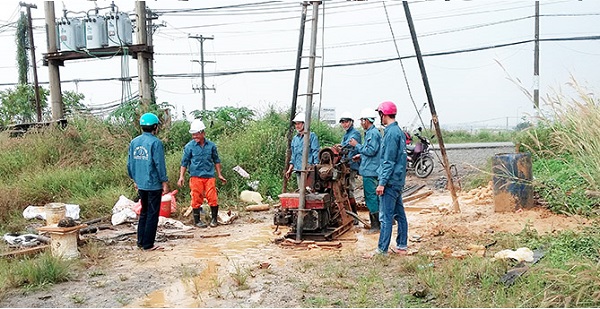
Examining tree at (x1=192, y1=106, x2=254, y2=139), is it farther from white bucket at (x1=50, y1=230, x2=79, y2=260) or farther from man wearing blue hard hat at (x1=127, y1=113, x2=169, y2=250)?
white bucket at (x1=50, y1=230, x2=79, y2=260)

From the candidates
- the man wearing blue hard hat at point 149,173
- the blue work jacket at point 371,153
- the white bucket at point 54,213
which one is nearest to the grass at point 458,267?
the man wearing blue hard hat at point 149,173

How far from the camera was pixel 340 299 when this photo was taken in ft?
14.5

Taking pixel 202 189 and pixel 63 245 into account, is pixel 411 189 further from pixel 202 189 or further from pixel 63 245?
pixel 63 245

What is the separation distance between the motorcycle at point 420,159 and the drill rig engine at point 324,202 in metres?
7.05

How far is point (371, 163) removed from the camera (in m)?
7.26

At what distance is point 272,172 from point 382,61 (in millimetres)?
10438

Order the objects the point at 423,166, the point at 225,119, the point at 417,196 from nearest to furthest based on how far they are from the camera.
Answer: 1. the point at 417,196
2. the point at 225,119
3. the point at 423,166

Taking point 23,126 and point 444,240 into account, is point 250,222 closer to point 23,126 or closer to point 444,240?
point 444,240

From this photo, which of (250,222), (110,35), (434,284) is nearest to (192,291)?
(434,284)

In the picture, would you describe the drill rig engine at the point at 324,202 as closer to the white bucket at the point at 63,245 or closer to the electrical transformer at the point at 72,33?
the white bucket at the point at 63,245

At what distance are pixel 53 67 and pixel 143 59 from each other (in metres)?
2.87

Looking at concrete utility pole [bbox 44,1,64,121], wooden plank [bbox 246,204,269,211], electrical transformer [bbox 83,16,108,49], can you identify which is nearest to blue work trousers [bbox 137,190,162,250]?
wooden plank [bbox 246,204,269,211]

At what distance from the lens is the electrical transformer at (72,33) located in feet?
42.9

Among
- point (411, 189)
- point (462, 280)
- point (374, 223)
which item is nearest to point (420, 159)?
point (411, 189)
